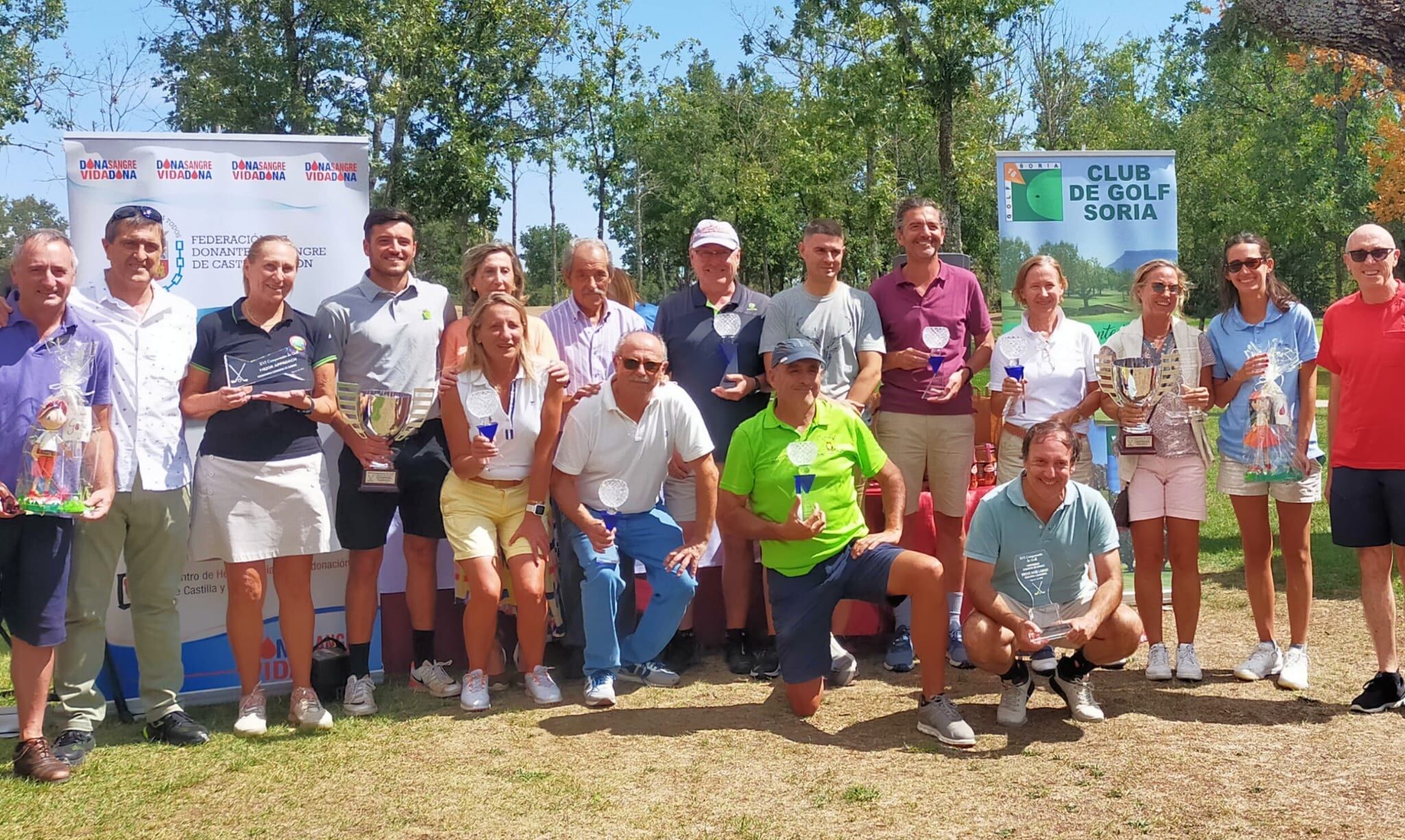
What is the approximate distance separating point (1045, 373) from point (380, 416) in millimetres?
2951

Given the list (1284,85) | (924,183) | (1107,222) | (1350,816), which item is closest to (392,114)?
(924,183)

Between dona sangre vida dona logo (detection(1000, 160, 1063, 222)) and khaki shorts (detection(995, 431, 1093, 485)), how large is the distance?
209 cm

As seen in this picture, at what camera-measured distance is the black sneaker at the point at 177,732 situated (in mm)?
4438

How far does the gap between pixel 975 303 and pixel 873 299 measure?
514 millimetres

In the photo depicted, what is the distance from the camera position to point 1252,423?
4777mm

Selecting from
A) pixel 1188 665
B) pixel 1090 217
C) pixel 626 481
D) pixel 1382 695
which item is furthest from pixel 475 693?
pixel 1090 217

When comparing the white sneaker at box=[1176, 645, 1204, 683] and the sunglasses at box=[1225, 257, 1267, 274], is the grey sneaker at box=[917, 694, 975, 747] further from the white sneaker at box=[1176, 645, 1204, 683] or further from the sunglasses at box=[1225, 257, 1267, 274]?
the sunglasses at box=[1225, 257, 1267, 274]

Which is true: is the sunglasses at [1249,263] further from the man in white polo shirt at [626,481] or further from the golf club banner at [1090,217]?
the man in white polo shirt at [626,481]

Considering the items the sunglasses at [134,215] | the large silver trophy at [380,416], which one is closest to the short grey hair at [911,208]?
the large silver trophy at [380,416]

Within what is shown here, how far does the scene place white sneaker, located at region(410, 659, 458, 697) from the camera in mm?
5016

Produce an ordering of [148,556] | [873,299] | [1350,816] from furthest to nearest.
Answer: [873,299], [148,556], [1350,816]

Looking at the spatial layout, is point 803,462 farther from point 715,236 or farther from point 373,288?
point 373,288

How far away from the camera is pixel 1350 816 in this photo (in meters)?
3.43

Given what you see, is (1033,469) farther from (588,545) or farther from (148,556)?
(148,556)
